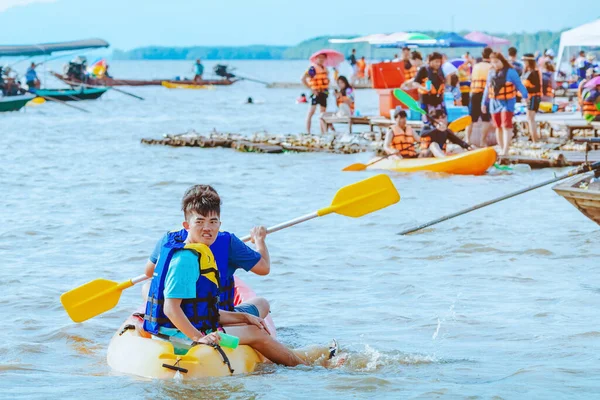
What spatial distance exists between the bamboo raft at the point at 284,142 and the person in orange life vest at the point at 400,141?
125 inches

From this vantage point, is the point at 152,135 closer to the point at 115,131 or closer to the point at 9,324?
the point at 115,131

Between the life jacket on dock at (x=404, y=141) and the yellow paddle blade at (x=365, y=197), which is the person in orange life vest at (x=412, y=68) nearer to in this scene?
the life jacket on dock at (x=404, y=141)

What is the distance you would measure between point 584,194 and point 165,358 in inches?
164

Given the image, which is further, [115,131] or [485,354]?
[115,131]

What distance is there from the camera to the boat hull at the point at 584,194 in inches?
326

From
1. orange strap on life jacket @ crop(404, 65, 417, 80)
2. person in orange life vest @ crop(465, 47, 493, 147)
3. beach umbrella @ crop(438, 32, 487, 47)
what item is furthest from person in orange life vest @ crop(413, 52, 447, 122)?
beach umbrella @ crop(438, 32, 487, 47)

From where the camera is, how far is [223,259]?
5496mm

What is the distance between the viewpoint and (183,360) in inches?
209

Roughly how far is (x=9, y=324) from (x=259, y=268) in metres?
2.35

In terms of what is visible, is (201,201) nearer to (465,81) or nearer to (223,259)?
(223,259)

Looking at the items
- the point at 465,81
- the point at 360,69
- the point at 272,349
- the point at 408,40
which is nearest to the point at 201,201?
the point at 272,349

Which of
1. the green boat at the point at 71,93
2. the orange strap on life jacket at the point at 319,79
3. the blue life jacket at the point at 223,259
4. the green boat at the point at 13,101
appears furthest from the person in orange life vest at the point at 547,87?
the blue life jacket at the point at 223,259

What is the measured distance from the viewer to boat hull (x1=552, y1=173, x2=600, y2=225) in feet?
27.2

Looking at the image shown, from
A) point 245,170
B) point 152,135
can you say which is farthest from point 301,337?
point 152,135
